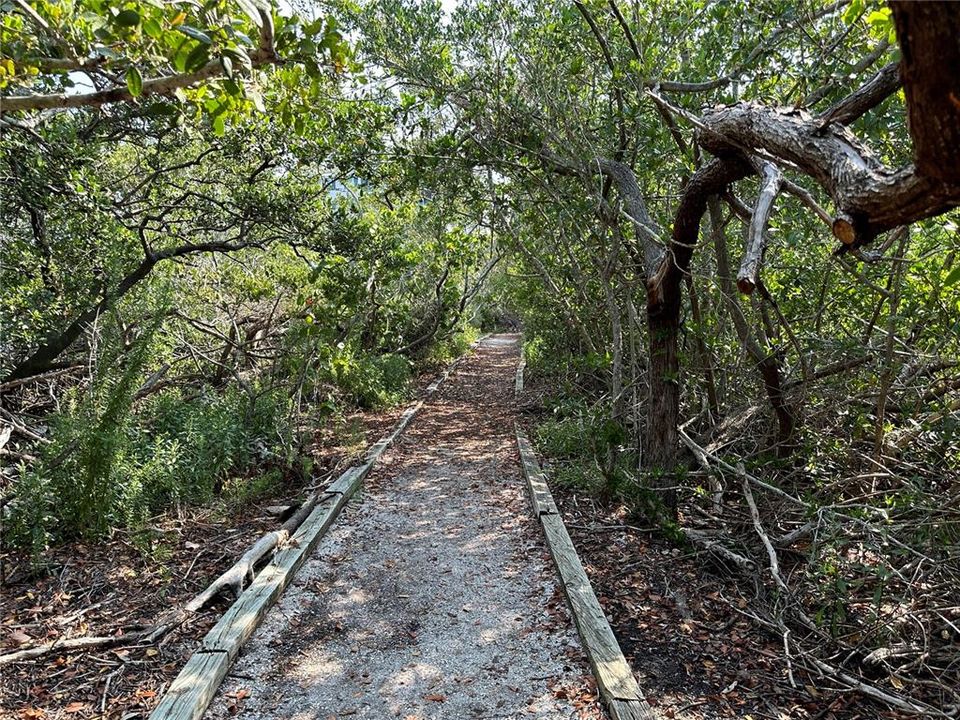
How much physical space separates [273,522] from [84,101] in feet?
12.7

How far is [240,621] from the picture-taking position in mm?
3643

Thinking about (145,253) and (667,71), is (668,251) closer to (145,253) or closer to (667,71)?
(667,71)

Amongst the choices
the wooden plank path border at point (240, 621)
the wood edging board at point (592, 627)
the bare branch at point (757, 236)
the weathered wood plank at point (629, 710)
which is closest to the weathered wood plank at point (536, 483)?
the wood edging board at point (592, 627)

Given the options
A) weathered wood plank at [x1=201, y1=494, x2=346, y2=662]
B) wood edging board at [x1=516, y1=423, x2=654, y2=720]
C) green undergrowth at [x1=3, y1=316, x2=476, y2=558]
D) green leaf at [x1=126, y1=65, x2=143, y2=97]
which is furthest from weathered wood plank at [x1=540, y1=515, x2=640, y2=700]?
green leaf at [x1=126, y1=65, x2=143, y2=97]

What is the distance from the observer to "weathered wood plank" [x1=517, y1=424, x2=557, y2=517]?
5723 mm

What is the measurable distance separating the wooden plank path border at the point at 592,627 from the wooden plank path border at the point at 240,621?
6.60 feet

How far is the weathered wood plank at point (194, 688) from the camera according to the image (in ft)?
9.26

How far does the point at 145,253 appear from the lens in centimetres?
682

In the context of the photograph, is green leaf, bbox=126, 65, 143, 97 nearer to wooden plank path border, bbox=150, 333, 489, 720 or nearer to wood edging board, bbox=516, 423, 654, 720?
wooden plank path border, bbox=150, 333, 489, 720

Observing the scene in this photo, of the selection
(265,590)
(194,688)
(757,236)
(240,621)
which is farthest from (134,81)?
(265,590)

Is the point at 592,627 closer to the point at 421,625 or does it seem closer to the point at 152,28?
the point at 421,625

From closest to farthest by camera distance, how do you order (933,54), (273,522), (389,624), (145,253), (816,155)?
(933,54) < (816,155) < (389,624) < (273,522) < (145,253)

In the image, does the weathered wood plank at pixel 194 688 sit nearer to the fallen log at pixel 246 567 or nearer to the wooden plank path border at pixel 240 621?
the wooden plank path border at pixel 240 621

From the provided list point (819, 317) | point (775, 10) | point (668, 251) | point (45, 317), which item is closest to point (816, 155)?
point (668, 251)
